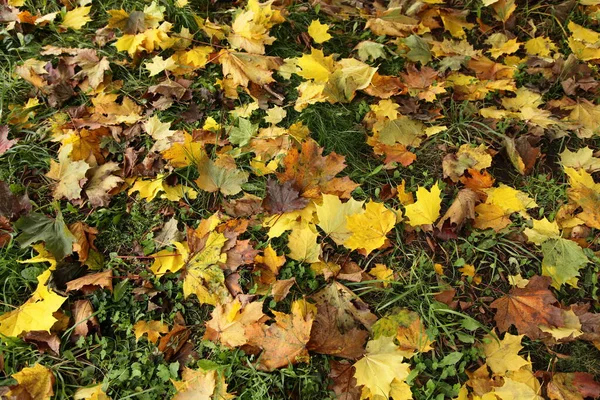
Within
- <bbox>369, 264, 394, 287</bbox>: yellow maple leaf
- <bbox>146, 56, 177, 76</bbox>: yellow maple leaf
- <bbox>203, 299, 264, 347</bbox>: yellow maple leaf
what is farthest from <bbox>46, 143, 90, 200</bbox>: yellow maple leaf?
<bbox>369, 264, 394, 287</bbox>: yellow maple leaf

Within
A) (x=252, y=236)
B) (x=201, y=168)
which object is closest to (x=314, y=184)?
(x=252, y=236)

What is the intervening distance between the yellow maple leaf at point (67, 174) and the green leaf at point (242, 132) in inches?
26.8

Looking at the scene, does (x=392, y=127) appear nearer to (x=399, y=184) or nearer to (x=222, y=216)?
(x=399, y=184)

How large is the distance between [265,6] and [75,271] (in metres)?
1.75

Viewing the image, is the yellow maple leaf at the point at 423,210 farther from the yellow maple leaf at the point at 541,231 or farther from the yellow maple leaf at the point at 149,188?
the yellow maple leaf at the point at 149,188

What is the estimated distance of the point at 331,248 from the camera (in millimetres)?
2051

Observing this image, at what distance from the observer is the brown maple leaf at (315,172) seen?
2.14 m

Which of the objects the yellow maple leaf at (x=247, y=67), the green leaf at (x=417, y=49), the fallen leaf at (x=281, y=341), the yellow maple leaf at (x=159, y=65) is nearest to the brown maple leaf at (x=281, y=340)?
the fallen leaf at (x=281, y=341)

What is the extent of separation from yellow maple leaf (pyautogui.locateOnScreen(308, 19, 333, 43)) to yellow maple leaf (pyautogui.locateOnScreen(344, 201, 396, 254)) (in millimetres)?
1159

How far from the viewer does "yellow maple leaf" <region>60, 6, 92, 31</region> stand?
9.04ft

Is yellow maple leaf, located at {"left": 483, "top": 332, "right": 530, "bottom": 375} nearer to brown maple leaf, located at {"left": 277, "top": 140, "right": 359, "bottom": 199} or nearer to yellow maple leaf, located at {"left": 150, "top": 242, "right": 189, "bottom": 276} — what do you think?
brown maple leaf, located at {"left": 277, "top": 140, "right": 359, "bottom": 199}

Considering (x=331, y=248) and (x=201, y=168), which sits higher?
(x=201, y=168)

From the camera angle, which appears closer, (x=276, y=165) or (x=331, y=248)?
(x=331, y=248)

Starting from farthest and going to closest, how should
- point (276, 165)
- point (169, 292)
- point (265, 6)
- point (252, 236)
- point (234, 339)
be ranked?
point (265, 6)
point (276, 165)
point (252, 236)
point (169, 292)
point (234, 339)
